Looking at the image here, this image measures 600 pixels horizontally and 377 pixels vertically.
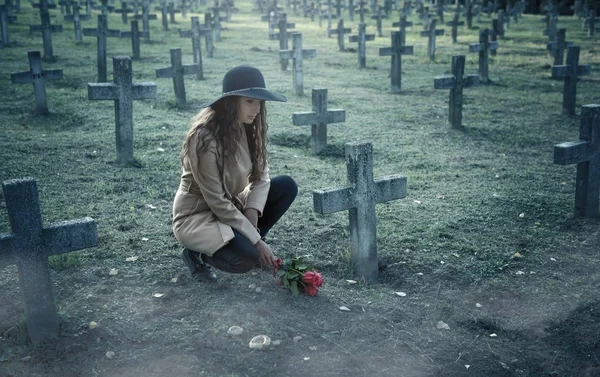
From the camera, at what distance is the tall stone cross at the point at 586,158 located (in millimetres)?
5457

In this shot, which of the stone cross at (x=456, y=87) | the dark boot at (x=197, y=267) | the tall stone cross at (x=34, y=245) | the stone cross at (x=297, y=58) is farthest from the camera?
the stone cross at (x=297, y=58)

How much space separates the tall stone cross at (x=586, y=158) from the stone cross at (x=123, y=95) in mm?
4585

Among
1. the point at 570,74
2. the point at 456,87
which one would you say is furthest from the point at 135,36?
the point at 570,74

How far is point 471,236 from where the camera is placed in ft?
18.1

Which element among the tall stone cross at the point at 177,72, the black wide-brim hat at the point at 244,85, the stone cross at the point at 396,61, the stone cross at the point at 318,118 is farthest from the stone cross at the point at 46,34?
the black wide-brim hat at the point at 244,85

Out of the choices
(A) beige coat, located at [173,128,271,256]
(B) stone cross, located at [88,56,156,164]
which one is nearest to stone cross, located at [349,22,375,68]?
(B) stone cross, located at [88,56,156,164]

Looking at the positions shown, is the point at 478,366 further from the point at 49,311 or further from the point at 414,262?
the point at 49,311

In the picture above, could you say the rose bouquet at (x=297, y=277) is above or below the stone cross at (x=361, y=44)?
below

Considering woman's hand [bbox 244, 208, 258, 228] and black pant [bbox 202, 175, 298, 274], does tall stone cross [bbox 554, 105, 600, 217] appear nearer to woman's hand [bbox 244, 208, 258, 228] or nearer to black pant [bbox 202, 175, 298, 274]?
black pant [bbox 202, 175, 298, 274]

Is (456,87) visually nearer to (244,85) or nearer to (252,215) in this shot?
(252,215)

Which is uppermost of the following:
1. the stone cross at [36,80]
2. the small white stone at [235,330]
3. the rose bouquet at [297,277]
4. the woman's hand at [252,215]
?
the stone cross at [36,80]

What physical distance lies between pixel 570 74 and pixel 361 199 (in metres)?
7.84

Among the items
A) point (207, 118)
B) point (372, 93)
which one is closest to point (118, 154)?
point (207, 118)

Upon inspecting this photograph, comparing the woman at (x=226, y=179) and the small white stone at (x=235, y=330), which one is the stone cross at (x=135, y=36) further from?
the small white stone at (x=235, y=330)
